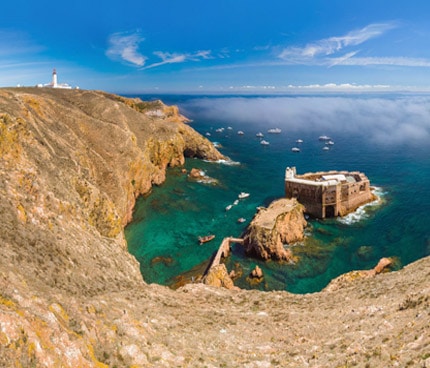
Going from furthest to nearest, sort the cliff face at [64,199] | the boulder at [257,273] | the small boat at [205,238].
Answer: the small boat at [205,238] < the boulder at [257,273] < the cliff face at [64,199]

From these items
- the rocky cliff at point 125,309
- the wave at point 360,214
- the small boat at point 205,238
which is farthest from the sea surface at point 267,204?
the rocky cliff at point 125,309

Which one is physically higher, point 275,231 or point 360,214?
point 275,231

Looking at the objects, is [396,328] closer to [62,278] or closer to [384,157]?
[62,278]

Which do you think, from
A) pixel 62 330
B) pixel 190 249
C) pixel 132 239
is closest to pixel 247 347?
pixel 62 330

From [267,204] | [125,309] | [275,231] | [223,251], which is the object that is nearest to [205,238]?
[223,251]

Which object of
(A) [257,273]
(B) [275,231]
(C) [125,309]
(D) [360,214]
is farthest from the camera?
(D) [360,214]

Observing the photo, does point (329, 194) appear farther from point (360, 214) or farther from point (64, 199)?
point (64, 199)

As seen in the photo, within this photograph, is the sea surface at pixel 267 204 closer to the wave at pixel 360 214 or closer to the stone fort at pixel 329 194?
the wave at pixel 360 214
